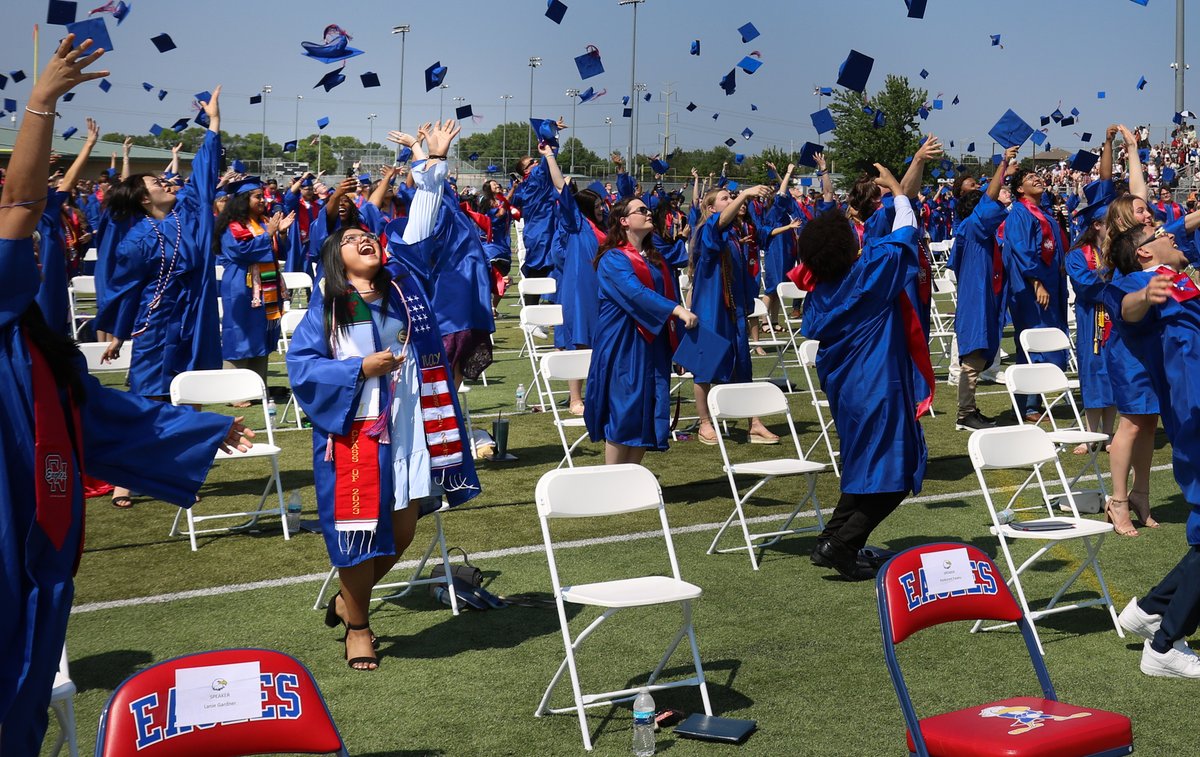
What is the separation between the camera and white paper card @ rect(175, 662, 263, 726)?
284 centimetres

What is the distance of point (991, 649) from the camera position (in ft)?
17.6

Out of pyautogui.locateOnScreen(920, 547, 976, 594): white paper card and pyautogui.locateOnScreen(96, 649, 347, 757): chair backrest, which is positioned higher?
pyautogui.locateOnScreen(920, 547, 976, 594): white paper card

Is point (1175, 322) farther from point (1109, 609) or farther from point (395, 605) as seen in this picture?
point (395, 605)

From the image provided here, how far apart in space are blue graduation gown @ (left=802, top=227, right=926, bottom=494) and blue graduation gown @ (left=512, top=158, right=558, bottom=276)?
357 inches

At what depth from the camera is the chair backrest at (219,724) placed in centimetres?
274

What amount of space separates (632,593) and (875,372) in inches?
94.0

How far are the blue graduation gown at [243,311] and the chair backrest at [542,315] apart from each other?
232 centimetres

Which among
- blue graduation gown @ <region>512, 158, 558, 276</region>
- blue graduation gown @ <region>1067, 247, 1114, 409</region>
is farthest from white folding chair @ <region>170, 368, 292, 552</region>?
blue graduation gown @ <region>512, 158, 558, 276</region>

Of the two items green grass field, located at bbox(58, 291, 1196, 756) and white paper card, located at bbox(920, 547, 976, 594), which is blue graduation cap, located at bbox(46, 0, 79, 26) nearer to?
green grass field, located at bbox(58, 291, 1196, 756)

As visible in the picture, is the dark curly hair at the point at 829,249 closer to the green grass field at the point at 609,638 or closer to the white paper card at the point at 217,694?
the green grass field at the point at 609,638

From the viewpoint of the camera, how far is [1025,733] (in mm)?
3355

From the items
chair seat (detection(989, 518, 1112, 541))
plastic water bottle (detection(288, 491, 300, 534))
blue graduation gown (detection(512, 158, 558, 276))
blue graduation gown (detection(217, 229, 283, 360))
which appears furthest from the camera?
blue graduation gown (detection(512, 158, 558, 276))

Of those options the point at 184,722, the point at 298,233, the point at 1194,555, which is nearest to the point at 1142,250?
the point at 1194,555

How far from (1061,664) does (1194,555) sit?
0.74 m
